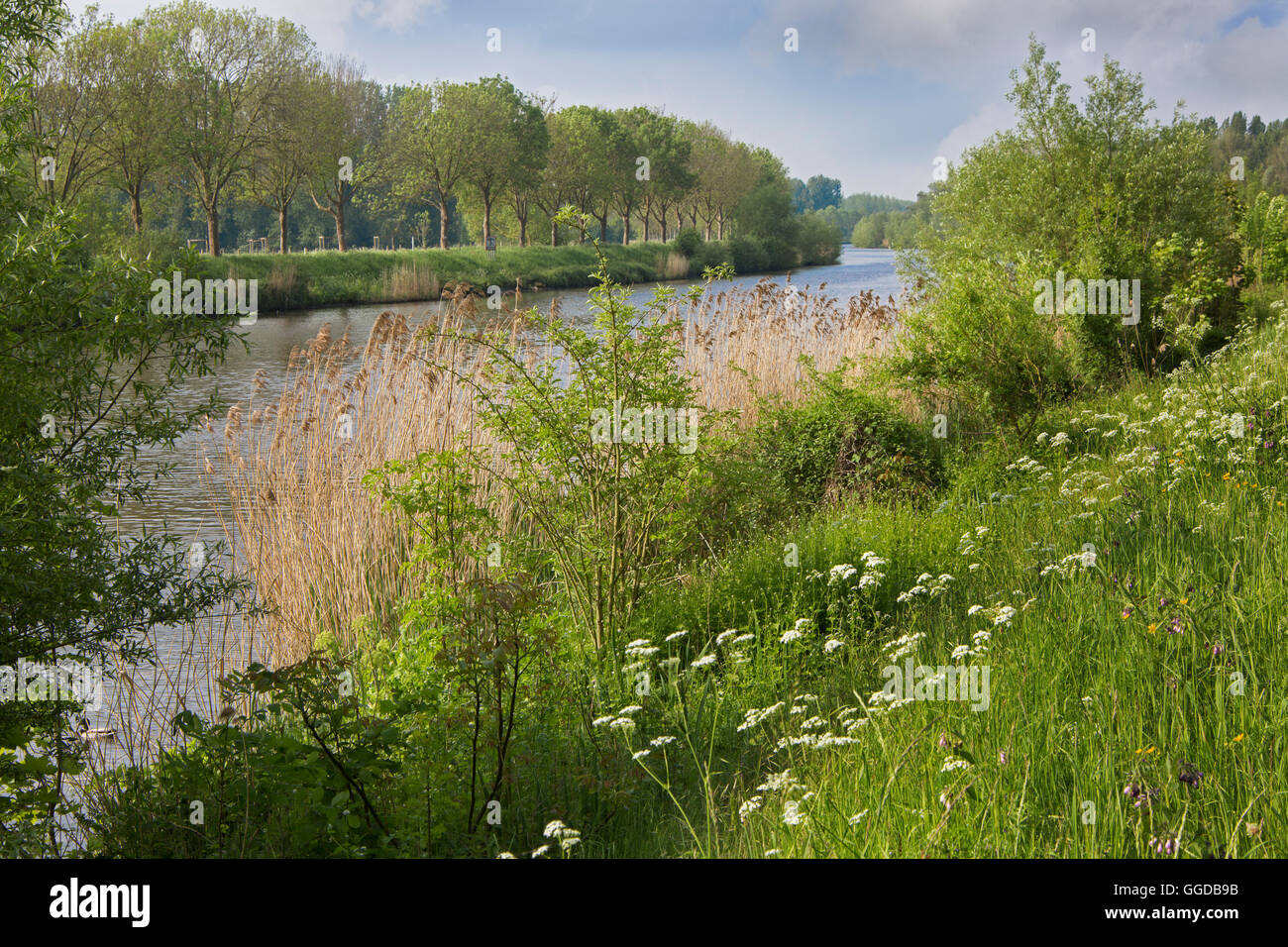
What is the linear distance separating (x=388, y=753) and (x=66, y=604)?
1302 mm

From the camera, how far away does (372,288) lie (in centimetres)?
3503

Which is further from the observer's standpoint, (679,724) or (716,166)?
(716,166)

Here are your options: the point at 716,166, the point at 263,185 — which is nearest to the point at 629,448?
the point at 263,185

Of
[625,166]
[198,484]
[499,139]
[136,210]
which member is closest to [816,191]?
[625,166]

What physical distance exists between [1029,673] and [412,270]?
3540 cm

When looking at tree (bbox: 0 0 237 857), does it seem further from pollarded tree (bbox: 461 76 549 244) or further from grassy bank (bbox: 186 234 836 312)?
pollarded tree (bbox: 461 76 549 244)

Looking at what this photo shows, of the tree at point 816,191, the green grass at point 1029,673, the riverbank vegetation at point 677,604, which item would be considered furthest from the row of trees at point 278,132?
the tree at point 816,191

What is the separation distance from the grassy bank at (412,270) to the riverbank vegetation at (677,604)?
15001mm

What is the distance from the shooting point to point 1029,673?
3.75 m

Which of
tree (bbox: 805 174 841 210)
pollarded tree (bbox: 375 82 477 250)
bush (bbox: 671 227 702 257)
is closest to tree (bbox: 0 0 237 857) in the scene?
pollarded tree (bbox: 375 82 477 250)

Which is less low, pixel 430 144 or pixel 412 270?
pixel 430 144

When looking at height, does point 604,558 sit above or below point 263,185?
below

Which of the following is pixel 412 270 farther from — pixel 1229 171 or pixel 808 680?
pixel 808 680
